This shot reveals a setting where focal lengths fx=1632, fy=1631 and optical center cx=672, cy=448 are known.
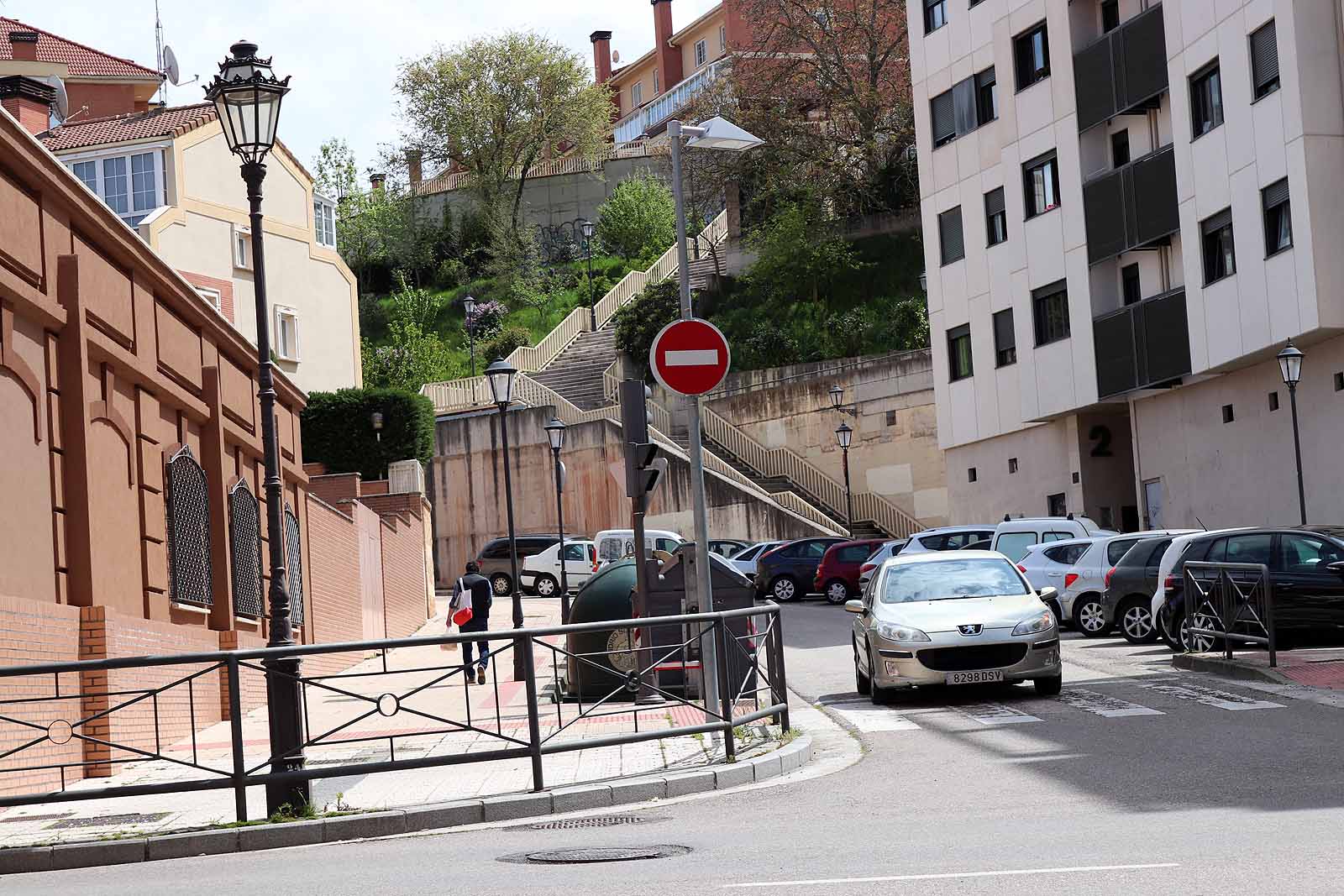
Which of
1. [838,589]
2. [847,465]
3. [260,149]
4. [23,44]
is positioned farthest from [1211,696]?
[23,44]

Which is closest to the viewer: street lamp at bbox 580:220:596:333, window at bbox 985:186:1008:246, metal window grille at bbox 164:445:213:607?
metal window grille at bbox 164:445:213:607

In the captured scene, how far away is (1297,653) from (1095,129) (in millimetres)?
19236

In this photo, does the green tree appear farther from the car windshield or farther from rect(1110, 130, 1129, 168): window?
the car windshield

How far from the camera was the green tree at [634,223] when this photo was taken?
72.7 metres

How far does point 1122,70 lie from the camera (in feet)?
110

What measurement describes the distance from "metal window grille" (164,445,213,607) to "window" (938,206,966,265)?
981 inches

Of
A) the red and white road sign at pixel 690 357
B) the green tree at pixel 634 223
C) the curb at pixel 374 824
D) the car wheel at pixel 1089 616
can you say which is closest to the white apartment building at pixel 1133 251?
the car wheel at pixel 1089 616

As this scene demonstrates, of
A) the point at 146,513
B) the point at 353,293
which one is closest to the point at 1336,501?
the point at 146,513

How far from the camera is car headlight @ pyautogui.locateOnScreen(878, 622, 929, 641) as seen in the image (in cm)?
1562

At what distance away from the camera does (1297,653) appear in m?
18.0

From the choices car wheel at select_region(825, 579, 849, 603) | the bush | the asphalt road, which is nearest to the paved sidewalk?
the asphalt road

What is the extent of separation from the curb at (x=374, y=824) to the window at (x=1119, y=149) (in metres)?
26.3

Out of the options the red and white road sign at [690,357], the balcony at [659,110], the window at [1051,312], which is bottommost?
the red and white road sign at [690,357]

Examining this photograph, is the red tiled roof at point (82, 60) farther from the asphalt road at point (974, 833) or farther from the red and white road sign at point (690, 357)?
the asphalt road at point (974, 833)
